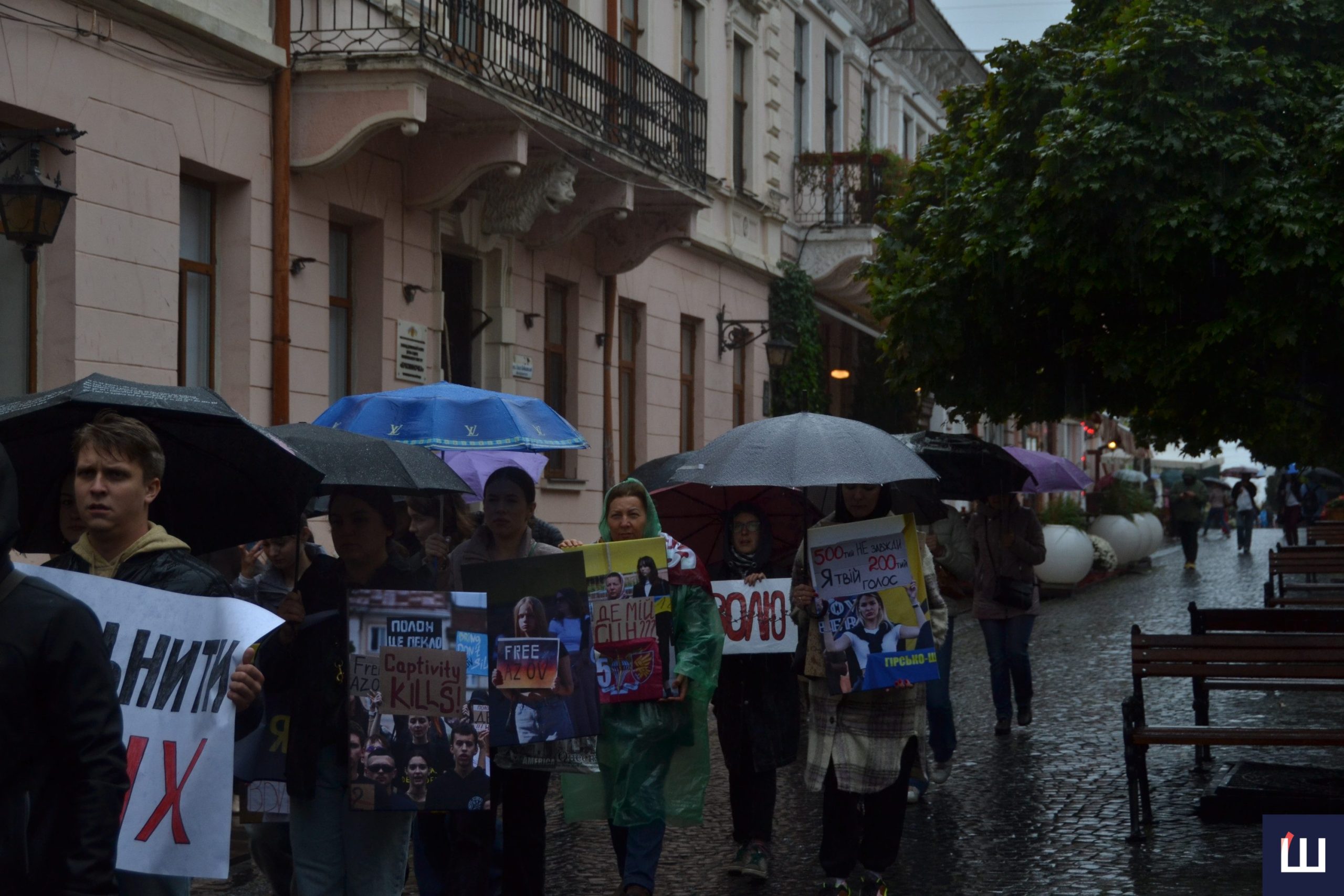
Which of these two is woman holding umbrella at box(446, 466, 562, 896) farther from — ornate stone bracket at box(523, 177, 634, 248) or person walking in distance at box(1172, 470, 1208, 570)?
person walking in distance at box(1172, 470, 1208, 570)

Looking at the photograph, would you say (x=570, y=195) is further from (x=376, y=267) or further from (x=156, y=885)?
(x=156, y=885)

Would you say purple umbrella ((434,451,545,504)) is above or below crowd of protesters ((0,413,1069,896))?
above

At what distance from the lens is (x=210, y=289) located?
41.5ft

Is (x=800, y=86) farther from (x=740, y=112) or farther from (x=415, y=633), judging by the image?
(x=415, y=633)

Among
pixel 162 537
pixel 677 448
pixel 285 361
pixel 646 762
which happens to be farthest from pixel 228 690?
pixel 677 448

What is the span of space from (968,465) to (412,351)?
5.72 m

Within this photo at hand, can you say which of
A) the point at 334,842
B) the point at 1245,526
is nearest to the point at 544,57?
the point at 334,842

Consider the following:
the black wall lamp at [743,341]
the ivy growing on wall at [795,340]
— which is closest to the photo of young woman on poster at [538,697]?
the black wall lamp at [743,341]

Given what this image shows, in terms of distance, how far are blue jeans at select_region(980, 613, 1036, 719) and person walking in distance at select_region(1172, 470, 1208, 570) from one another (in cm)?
2134

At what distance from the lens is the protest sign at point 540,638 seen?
600 cm

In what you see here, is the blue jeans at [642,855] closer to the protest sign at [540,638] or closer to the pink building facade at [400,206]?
the protest sign at [540,638]

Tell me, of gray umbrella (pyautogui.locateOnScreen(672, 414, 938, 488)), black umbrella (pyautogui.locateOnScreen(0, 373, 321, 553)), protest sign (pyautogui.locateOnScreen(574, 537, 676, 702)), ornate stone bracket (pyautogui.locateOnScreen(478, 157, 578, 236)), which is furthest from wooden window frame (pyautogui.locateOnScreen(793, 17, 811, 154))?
black umbrella (pyautogui.locateOnScreen(0, 373, 321, 553))

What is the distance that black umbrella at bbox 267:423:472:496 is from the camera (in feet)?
19.5

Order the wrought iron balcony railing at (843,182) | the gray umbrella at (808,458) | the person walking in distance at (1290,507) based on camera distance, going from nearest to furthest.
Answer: the gray umbrella at (808,458), the wrought iron balcony railing at (843,182), the person walking in distance at (1290,507)
